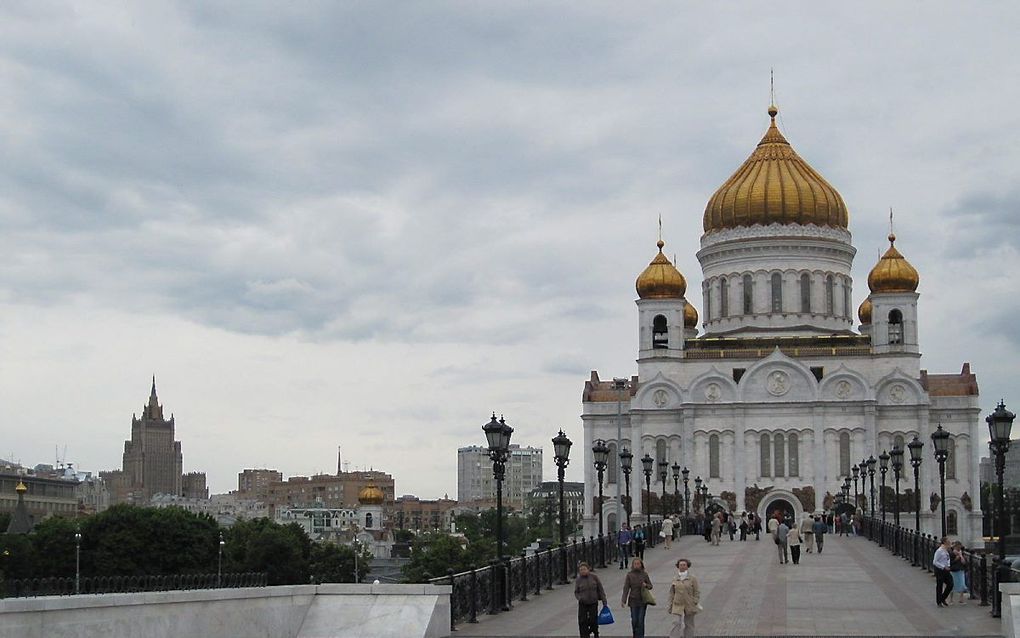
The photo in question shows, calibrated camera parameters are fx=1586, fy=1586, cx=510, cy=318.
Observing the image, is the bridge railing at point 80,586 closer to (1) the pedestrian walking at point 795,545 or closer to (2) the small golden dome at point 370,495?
(1) the pedestrian walking at point 795,545

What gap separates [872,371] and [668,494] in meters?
12.3

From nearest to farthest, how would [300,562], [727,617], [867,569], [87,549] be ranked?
[727,617] → [867,569] → [87,549] → [300,562]

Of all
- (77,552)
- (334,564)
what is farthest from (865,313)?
(77,552)

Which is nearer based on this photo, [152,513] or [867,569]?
[867,569]

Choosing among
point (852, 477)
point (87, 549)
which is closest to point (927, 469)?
point (852, 477)

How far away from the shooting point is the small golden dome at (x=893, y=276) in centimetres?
8269

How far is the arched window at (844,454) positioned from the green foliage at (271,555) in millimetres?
29205

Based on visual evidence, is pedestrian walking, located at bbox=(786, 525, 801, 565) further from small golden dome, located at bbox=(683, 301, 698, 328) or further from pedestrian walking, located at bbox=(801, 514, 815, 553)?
small golden dome, located at bbox=(683, 301, 698, 328)

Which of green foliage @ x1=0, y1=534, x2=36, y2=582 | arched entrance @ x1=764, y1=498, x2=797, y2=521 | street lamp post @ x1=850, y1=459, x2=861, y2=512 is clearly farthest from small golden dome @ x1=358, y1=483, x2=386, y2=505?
street lamp post @ x1=850, y1=459, x2=861, y2=512

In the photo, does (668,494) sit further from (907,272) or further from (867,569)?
(867,569)

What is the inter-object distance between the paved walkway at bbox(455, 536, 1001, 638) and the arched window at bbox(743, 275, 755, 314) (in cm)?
4729

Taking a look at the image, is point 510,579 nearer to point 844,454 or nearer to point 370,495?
point 844,454

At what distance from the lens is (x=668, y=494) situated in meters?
82.4

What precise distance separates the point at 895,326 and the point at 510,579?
61.0 m
